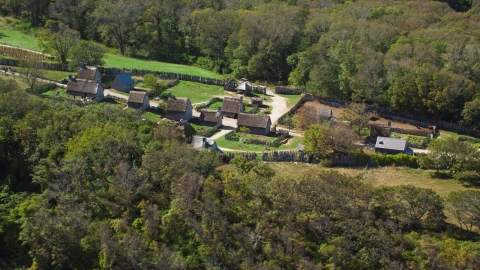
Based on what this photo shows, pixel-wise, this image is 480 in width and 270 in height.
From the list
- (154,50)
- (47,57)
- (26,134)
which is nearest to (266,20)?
(154,50)

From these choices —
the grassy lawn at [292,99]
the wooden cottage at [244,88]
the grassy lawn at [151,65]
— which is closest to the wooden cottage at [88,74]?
the grassy lawn at [151,65]

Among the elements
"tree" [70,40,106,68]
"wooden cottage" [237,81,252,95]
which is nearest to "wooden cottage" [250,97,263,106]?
"wooden cottage" [237,81,252,95]

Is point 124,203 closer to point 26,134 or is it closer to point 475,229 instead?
point 26,134

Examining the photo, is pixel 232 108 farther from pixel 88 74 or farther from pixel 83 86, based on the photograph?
pixel 88 74

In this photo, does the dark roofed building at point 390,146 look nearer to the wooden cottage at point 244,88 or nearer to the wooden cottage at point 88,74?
the wooden cottage at point 244,88

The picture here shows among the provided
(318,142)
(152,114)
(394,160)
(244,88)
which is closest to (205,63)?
(244,88)

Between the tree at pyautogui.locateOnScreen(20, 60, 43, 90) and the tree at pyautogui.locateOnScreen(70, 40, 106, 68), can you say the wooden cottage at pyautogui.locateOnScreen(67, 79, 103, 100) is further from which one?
the tree at pyautogui.locateOnScreen(70, 40, 106, 68)

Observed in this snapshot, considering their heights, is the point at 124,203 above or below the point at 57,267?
above

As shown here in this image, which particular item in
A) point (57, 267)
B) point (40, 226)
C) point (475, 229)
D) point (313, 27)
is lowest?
point (57, 267)
